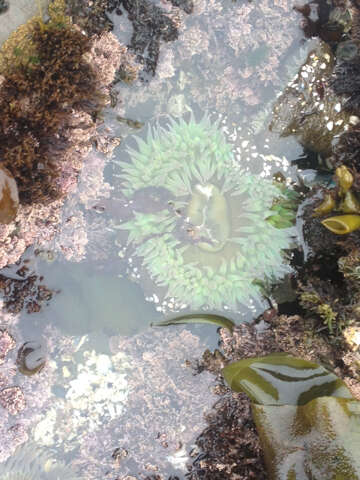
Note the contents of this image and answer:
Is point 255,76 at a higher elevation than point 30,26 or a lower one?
lower

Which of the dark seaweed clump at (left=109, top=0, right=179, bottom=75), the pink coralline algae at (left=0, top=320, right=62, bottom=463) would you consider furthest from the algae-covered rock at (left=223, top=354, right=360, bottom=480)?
the dark seaweed clump at (left=109, top=0, right=179, bottom=75)

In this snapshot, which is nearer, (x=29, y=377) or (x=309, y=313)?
(x=309, y=313)

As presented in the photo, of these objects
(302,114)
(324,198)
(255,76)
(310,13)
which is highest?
(310,13)

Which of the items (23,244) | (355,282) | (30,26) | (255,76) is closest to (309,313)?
(355,282)

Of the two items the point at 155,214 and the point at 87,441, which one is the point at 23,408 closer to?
the point at 87,441

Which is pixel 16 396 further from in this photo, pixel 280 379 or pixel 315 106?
pixel 315 106

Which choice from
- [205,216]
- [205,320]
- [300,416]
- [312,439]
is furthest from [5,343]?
[312,439]

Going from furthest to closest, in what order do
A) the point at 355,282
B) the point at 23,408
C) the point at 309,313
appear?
the point at 23,408
the point at 309,313
the point at 355,282
